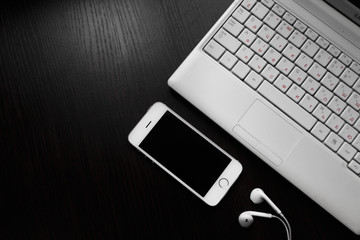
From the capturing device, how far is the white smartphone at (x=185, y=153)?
2.47 feet

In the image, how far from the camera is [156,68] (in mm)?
797

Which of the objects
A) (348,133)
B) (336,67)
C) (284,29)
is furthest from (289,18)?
(348,133)

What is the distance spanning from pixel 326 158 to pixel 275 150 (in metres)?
0.09

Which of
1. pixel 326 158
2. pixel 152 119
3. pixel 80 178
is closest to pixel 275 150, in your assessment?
pixel 326 158

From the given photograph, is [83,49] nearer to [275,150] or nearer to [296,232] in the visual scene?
[275,150]

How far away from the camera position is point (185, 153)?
2.50 feet

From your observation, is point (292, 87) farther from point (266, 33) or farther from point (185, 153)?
point (185, 153)

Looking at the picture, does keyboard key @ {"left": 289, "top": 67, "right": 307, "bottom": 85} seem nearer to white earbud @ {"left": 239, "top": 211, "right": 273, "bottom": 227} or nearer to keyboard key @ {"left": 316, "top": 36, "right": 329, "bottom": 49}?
keyboard key @ {"left": 316, "top": 36, "right": 329, "bottom": 49}

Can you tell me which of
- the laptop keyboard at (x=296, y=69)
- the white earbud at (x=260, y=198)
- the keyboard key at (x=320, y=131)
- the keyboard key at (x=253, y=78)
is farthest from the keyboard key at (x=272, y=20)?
the white earbud at (x=260, y=198)

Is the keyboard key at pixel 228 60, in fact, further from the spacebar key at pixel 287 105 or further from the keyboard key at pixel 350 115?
the keyboard key at pixel 350 115

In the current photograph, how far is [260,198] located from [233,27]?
0.32m

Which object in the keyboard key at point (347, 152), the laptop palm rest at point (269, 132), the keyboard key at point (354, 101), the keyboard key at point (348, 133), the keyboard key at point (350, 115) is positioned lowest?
the laptop palm rest at point (269, 132)

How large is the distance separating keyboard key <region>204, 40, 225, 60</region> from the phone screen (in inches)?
5.4

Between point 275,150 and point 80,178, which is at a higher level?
point 275,150
